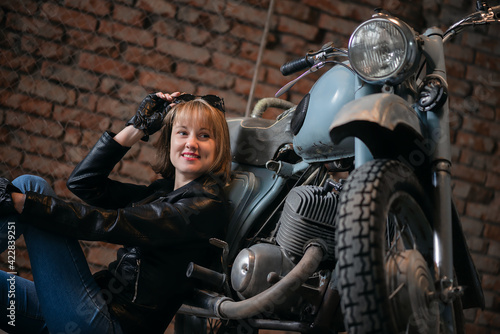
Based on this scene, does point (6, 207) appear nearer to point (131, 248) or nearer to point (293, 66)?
point (131, 248)

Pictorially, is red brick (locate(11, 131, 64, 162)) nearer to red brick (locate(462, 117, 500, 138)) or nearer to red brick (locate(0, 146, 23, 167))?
red brick (locate(0, 146, 23, 167))

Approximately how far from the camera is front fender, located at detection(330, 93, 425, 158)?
84cm

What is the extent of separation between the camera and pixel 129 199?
4.67ft

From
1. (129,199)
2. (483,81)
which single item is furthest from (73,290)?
(483,81)

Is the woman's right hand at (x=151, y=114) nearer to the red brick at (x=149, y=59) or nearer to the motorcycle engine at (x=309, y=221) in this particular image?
the motorcycle engine at (x=309, y=221)

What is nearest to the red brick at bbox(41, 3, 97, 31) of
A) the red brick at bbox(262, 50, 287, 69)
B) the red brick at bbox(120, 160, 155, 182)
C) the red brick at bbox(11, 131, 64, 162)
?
the red brick at bbox(11, 131, 64, 162)

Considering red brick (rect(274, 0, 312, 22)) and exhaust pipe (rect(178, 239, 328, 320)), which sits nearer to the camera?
exhaust pipe (rect(178, 239, 328, 320))

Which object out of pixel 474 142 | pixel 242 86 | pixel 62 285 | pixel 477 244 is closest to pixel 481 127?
pixel 474 142

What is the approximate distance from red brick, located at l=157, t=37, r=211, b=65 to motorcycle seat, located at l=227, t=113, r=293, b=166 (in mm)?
846

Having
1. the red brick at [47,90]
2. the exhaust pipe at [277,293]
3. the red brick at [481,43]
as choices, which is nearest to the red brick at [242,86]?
the red brick at [47,90]

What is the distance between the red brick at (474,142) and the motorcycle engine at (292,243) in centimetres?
147

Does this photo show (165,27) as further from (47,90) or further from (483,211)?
(483,211)

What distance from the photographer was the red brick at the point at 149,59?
2213 mm

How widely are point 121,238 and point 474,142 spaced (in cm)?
190
